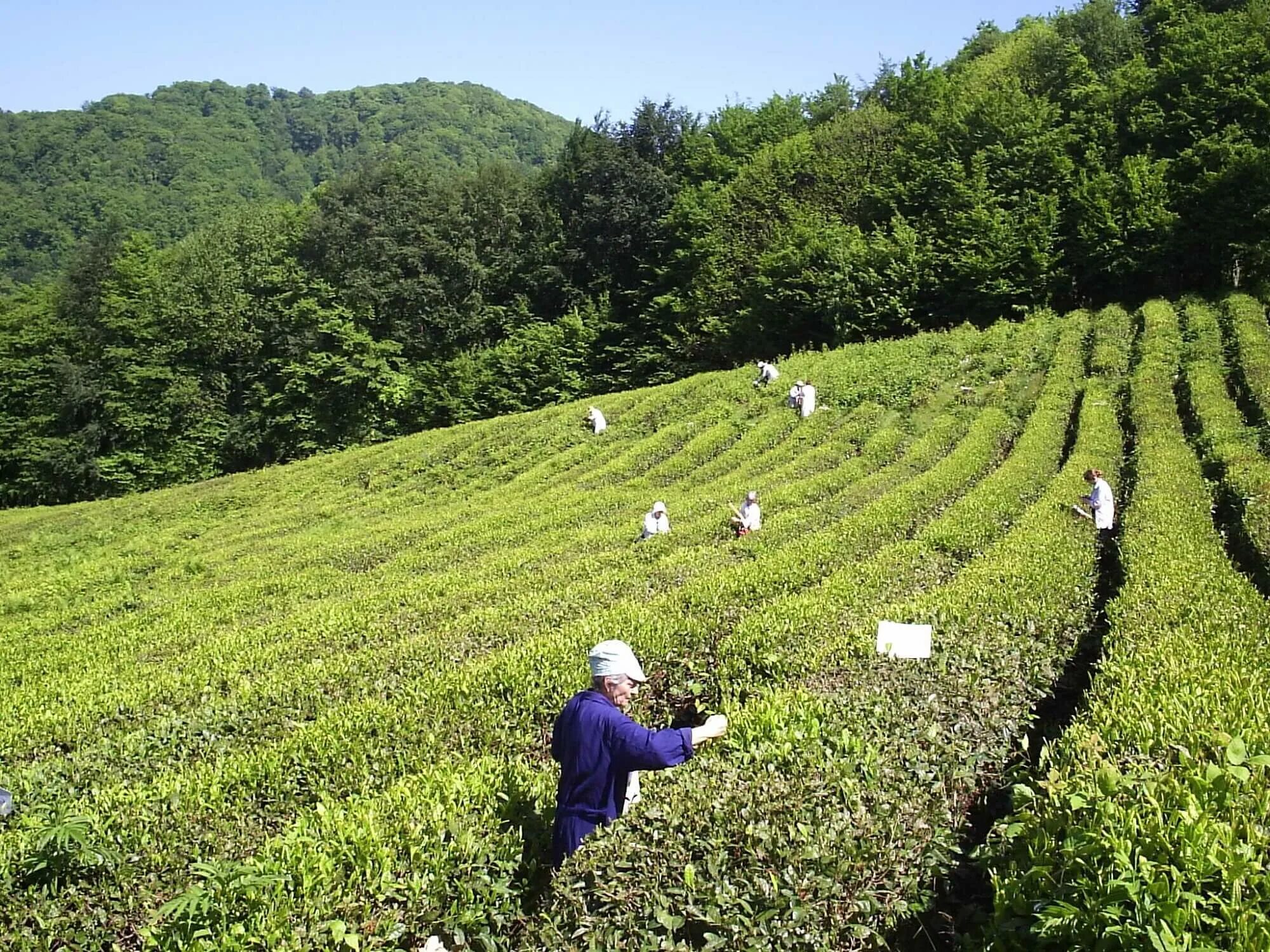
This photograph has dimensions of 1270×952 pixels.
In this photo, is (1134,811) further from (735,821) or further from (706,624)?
(706,624)

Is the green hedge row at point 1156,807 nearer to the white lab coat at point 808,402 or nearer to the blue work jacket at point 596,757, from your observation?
the blue work jacket at point 596,757

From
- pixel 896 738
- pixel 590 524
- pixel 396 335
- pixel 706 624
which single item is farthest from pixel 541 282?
pixel 896 738

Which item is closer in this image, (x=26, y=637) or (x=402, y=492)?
(x=26, y=637)

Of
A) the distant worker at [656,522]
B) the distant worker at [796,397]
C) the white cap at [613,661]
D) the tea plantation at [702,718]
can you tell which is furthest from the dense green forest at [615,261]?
the white cap at [613,661]

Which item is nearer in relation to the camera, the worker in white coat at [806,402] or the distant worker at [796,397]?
the worker in white coat at [806,402]

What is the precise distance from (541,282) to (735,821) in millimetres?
58422

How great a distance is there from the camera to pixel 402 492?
96.6ft

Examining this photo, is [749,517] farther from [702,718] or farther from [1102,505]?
[702,718]

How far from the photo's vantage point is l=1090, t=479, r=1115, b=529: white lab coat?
44.9 feet

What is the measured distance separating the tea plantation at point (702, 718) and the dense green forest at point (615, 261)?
23.6 metres

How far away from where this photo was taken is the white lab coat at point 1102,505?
44.9 ft

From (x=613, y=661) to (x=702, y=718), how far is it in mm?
3767

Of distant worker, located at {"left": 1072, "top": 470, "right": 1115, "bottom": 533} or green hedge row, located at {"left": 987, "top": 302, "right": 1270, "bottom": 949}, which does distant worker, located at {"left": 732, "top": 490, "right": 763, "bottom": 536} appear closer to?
distant worker, located at {"left": 1072, "top": 470, "right": 1115, "bottom": 533}

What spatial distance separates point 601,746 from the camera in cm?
518
